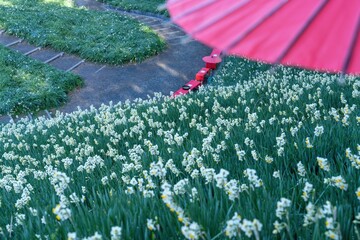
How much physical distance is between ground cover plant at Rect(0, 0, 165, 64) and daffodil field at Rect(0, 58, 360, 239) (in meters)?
7.52

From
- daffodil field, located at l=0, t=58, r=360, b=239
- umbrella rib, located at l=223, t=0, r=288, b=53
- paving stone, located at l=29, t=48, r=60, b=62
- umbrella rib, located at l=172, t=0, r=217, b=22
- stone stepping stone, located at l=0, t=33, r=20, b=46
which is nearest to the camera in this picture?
umbrella rib, located at l=223, t=0, r=288, b=53

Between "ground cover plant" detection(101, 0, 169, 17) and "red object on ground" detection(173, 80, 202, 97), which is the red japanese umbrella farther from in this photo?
"ground cover plant" detection(101, 0, 169, 17)

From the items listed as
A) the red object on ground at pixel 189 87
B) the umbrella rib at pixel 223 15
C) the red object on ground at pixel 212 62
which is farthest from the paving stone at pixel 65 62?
the umbrella rib at pixel 223 15

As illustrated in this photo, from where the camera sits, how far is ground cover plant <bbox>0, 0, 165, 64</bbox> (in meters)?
12.6

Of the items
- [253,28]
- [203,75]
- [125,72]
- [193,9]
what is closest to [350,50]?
[253,28]

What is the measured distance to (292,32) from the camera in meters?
1.33

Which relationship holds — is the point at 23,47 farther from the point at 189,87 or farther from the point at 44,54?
the point at 189,87

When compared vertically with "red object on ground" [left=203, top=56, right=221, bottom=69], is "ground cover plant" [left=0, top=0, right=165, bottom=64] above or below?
above

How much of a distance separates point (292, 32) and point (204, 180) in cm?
151

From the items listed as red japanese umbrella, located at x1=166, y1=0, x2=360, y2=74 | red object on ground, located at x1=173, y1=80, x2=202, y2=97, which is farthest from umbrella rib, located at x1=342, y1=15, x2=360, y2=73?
red object on ground, located at x1=173, y1=80, x2=202, y2=97

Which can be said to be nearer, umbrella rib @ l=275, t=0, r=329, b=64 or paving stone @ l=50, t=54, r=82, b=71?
umbrella rib @ l=275, t=0, r=329, b=64

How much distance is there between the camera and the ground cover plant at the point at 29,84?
985 centimetres

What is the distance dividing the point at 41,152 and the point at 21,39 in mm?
9942

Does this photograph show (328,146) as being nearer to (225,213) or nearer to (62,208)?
(225,213)
